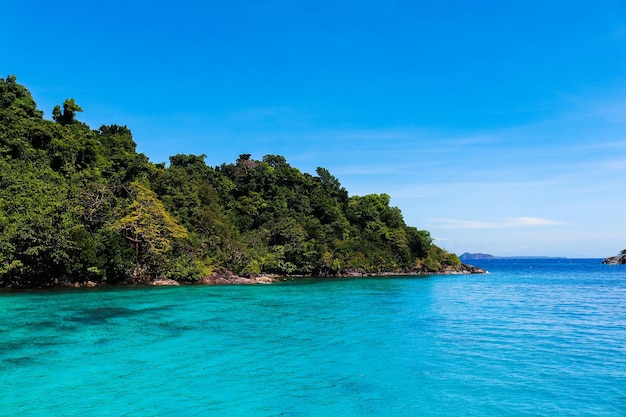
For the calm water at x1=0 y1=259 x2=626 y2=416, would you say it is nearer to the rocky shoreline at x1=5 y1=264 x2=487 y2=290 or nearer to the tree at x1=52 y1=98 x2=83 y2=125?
the rocky shoreline at x1=5 y1=264 x2=487 y2=290

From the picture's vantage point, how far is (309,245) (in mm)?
55406

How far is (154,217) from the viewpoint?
1523 inches

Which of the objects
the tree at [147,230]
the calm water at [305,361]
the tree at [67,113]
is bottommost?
the calm water at [305,361]

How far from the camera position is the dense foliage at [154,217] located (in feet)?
108

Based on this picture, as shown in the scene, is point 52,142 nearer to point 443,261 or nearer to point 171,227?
point 171,227

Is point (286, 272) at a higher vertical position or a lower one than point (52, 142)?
lower

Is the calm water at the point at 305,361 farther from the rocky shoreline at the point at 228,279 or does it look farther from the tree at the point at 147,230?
the tree at the point at 147,230

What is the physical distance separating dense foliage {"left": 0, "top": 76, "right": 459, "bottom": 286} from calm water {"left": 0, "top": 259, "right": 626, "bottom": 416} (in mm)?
→ 8455

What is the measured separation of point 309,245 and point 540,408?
4586cm

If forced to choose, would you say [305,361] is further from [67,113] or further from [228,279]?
[67,113]

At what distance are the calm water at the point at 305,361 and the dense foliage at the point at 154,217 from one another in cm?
845

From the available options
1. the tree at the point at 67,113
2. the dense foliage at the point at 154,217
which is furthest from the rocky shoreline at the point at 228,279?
the tree at the point at 67,113

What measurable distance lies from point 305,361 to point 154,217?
95.4 feet

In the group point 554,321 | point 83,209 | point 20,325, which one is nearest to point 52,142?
point 83,209
